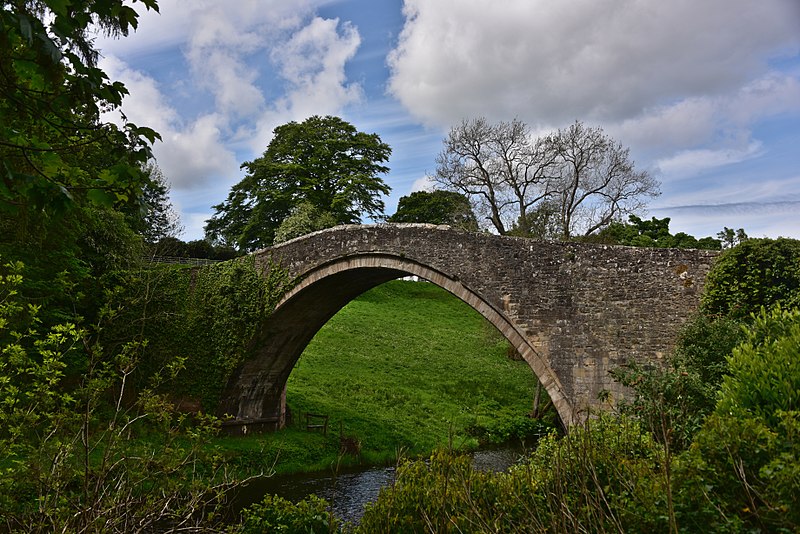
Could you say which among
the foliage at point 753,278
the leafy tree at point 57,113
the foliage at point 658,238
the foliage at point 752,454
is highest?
the foliage at point 658,238

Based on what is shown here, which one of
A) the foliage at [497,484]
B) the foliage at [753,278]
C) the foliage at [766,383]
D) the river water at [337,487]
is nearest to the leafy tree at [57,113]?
the foliage at [497,484]

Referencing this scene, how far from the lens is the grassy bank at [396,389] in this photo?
16.1 metres

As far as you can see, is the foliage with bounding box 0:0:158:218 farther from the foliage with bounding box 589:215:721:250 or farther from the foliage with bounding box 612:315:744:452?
the foliage with bounding box 589:215:721:250

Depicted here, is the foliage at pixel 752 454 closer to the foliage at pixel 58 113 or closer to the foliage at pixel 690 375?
the foliage at pixel 690 375

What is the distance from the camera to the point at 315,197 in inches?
1236

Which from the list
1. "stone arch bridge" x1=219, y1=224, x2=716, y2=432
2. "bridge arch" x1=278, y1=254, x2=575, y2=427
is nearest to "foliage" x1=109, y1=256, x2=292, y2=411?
"bridge arch" x1=278, y1=254, x2=575, y2=427

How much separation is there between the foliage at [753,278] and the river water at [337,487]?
231 inches

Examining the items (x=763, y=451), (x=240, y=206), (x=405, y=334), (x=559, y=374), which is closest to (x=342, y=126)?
(x=240, y=206)

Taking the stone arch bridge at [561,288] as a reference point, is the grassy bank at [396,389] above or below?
below

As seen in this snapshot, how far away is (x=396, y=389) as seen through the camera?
2180 centimetres

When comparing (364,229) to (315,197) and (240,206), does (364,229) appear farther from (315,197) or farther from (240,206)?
(240,206)

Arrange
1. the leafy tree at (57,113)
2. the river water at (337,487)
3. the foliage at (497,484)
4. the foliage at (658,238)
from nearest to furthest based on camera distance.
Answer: the leafy tree at (57,113) < the foliage at (497,484) < the river water at (337,487) < the foliage at (658,238)

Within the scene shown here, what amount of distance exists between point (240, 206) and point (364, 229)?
21213mm

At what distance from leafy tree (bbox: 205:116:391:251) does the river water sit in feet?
58.5
